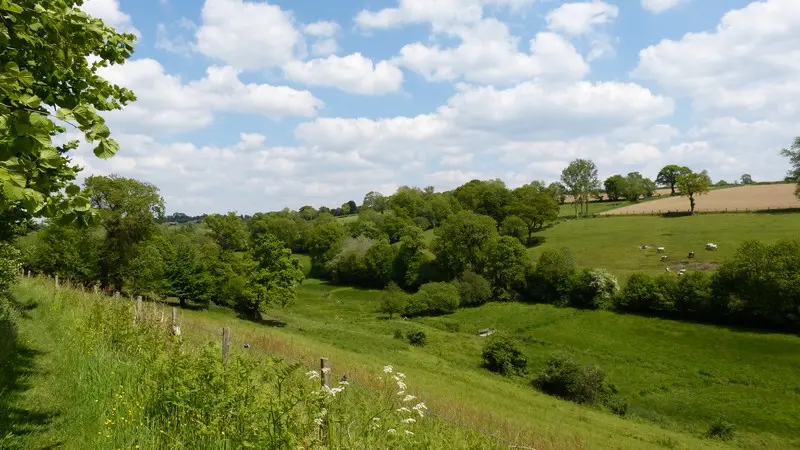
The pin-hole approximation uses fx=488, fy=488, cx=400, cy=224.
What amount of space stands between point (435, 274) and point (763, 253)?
51.6m

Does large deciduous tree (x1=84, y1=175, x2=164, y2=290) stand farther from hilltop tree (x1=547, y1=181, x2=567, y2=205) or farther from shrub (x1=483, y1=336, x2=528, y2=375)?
hilltop tree (x1=547, y1=181, x2=567, y2=205)

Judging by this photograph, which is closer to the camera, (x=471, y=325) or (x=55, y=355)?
(x=55, y=355)

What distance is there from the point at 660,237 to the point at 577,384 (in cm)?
5852

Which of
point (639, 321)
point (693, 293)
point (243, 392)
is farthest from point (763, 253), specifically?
point (243, 392)

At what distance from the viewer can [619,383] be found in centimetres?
4669

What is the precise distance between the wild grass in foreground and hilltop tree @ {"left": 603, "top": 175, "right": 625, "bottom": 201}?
155 m

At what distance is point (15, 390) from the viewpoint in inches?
348

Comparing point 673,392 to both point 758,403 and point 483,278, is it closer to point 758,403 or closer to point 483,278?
point 758,403

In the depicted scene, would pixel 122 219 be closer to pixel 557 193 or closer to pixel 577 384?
pixel 577 384

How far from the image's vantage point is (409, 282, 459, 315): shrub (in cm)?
7581

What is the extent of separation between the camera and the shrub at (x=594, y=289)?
68.8 metres

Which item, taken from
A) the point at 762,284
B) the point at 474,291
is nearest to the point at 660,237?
the point at 762,284

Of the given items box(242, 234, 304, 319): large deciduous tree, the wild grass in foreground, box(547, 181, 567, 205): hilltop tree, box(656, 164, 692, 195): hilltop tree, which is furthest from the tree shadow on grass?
box(656, 164, 692, 195): hilltop tree

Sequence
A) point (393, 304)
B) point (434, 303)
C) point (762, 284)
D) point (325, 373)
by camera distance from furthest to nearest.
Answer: point (434, 303) → point (393, 304) → point (762, 284) → point (325, 373)
